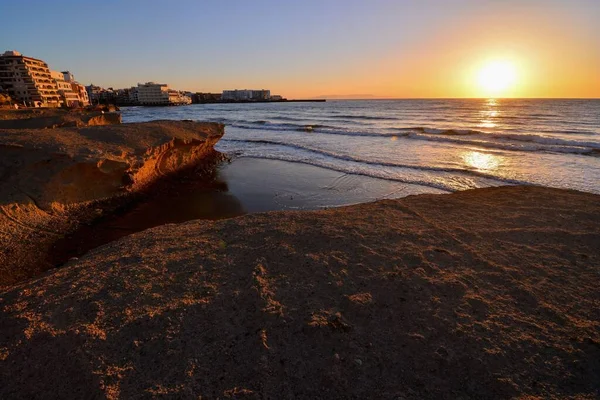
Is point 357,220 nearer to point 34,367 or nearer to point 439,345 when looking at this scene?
point 439,345

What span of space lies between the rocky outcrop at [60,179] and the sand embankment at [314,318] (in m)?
1.96

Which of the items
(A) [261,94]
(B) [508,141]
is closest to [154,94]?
(A) [261,94]

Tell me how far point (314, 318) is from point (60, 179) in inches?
301

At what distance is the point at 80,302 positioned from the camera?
3762 mm

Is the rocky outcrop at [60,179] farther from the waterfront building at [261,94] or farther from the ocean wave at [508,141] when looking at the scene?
the waterfront building at [261,94]

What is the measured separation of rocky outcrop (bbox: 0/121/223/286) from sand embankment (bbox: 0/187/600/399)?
1.96 meters

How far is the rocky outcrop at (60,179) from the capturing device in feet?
19.7

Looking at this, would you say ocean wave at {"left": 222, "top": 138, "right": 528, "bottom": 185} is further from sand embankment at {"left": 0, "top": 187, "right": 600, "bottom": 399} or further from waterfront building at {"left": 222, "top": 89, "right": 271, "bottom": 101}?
waterfront building at {"left": 222, "top": 89, "right": 271, "bottom": 101}

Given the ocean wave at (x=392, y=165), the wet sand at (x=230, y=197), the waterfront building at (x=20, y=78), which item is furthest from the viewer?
the waterfront building at (x=20, y=78)

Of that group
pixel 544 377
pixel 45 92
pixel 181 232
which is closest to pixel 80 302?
pixel 181 232

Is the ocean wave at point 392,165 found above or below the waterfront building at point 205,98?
below

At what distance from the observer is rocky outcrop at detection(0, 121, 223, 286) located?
19.7ft

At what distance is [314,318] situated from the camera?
3.55 m

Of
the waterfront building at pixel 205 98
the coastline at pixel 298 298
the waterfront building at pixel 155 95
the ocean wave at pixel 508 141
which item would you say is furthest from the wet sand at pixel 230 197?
the waterfront building at pixel 205 98
